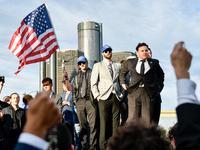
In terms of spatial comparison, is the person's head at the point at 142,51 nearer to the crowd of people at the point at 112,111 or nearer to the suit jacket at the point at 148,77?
the crowd of people at the point at 112,111

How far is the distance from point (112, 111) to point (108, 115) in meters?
0.14

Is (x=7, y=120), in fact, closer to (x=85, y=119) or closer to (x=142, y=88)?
(x=85, y=119)

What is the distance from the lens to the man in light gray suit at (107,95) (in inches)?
266

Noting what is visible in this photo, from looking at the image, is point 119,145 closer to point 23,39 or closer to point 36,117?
point 36,117

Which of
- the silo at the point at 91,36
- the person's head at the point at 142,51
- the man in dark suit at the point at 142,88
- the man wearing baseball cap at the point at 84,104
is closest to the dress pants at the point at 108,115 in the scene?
the man wearing baseball cap at the point at 84,104

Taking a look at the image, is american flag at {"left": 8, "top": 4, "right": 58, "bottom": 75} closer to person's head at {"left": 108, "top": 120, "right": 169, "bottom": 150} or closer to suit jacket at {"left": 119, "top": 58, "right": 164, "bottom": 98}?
suit jacket at {"left": 119, "top": 58, "right": 164, "bottom": 98}

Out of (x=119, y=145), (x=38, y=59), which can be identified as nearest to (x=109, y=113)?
(x=38, y=59)

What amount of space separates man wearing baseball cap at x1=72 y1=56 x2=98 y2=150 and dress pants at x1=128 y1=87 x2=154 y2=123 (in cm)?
151

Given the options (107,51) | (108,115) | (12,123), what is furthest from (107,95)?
(12,123)

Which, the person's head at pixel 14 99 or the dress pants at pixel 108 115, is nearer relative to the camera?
the dress pants at pixel 108 115

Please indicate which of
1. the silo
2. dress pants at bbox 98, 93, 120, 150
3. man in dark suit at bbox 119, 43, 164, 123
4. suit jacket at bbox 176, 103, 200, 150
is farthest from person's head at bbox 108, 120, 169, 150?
the silo

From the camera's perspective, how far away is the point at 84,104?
24.9 ft

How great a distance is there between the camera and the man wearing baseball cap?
7.40 metres

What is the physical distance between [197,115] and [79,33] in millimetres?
80844
